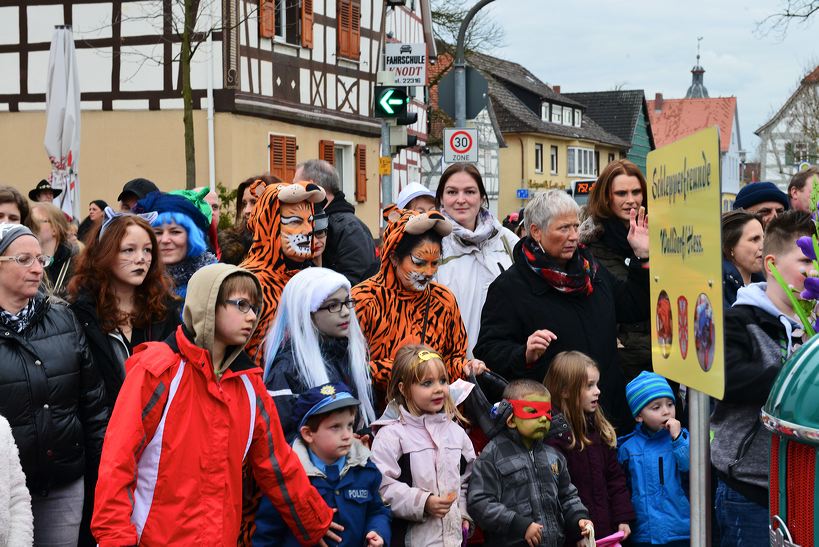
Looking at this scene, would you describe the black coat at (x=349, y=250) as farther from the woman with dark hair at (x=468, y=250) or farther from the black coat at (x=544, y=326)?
the black coat at (x=544, y=326)

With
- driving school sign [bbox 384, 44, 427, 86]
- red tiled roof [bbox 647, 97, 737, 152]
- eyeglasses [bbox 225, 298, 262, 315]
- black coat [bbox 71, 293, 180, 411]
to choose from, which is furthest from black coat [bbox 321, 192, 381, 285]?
red tiled roof [bbox 647, 97, 737, 152]

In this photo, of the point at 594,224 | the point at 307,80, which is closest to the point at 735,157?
the point at 307,80

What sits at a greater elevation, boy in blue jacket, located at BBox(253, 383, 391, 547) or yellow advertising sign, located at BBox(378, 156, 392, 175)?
yellow advertising sign, located at BBox(378, 156, 392, 175)

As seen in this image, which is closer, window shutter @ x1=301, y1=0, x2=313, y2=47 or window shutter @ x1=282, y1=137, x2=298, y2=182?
window shutter @ x1=282, y1=137, x2=298, y2=182

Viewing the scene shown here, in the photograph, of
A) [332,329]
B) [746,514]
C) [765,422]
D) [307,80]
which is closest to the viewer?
[765,422]

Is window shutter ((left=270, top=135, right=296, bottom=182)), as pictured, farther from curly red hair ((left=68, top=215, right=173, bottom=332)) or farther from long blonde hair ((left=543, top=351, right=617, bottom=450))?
long blonde hair ((left=543, top=351, right=617, bottom=450))

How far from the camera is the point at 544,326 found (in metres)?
5.72

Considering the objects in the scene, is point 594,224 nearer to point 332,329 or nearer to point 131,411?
point 332,329

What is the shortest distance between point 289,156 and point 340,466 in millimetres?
18542

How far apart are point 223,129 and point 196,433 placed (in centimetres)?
1686

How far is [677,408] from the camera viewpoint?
6258 millimetres

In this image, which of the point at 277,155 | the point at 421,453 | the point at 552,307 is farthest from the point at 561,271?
the point at 277,155

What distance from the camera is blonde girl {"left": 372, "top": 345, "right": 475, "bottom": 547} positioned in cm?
507

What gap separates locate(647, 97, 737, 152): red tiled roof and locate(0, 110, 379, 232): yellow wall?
3280 inches
